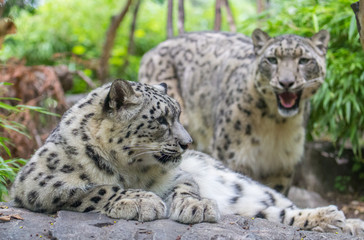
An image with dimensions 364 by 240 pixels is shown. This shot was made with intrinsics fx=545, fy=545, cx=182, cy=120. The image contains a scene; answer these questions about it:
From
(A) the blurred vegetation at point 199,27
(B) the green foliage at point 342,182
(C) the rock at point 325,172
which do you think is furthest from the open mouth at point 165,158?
(B) the green foliage at point 342,182

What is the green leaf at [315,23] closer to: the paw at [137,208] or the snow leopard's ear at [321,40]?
the snow leopard's ear at [321,40]

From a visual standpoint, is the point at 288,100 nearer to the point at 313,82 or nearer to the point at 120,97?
the point at 313,82

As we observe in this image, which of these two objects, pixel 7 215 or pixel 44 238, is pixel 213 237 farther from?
pixel 7 215

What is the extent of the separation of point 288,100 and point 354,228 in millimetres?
2529

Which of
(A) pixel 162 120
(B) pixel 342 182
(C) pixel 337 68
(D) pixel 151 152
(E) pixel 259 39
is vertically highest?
(E) pixel 259 39

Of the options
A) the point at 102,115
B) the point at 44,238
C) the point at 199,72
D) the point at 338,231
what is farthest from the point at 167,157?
the point at 199,72

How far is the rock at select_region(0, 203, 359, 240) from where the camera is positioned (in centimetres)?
390

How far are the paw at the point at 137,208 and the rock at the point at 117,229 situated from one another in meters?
0.05

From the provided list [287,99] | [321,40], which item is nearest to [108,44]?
[321,40]

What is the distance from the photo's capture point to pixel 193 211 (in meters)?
4.27

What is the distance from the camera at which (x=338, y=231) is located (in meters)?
4.71

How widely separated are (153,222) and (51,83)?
5753mm

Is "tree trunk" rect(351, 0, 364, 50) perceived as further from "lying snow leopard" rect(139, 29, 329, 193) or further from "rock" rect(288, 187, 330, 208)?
"rock" rect(288, 187, 330, 208)

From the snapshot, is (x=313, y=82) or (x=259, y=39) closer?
(x=313, y=82)
